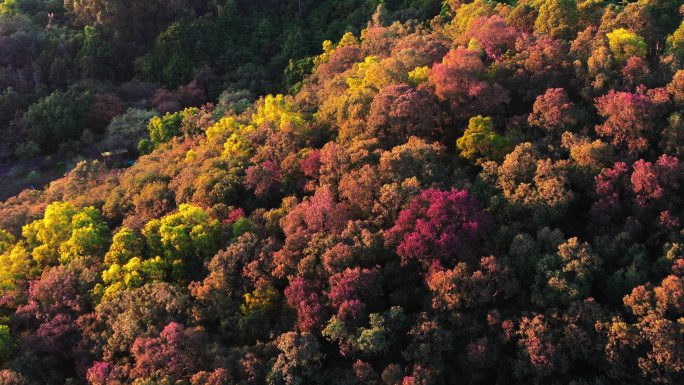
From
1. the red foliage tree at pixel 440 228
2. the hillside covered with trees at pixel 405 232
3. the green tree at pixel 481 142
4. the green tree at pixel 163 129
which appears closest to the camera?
the hillside covered with trees at pixel 405 232

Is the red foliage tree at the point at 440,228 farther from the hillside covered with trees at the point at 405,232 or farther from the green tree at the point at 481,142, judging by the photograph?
the green tree at the point at 481,142

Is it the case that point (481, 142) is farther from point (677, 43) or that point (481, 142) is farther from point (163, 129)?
point (163, 129)

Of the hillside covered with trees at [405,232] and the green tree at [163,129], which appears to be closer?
the hillside covered with trees at [405,232]

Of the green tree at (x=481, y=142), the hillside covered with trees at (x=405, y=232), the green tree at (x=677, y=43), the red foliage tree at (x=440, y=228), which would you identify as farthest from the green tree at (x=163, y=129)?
the green tree at (x=677, y=43)

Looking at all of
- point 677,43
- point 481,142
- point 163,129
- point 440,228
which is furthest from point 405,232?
point 163,129

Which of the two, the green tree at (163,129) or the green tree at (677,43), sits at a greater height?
the green tree at (677,43)

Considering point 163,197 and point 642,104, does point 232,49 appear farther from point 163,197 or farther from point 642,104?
point 642,104

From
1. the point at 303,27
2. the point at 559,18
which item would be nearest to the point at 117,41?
the point at 303,27

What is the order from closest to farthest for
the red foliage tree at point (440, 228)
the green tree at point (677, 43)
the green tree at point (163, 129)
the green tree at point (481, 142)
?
the red foliage tree at point (440, 228), the green tree at point (481, 142), the green tree at point (677, 43), the green tree at point (163, 129)

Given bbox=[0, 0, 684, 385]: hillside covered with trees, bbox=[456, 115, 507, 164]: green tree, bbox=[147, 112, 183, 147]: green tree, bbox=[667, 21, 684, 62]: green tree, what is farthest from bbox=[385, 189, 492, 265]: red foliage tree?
bbox=[147, 112, 183, 147]: green tree
